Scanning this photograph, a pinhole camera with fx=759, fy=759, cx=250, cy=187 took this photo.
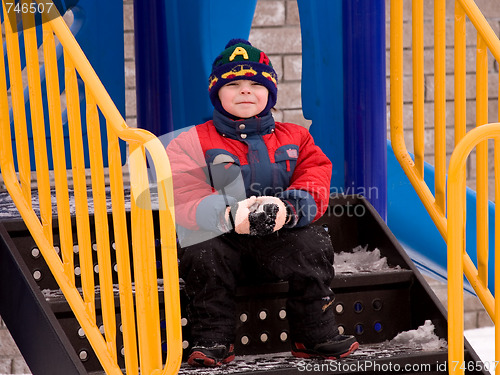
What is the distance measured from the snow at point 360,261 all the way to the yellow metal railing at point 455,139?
18 cm

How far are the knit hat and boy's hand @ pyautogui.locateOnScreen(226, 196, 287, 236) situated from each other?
10.7 inches

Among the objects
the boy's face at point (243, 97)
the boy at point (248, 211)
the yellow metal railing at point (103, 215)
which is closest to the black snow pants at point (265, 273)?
the boy at point (248, 211)

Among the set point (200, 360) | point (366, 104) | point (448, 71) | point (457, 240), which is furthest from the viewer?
point (448, 71)

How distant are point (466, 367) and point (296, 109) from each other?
2.23 meters

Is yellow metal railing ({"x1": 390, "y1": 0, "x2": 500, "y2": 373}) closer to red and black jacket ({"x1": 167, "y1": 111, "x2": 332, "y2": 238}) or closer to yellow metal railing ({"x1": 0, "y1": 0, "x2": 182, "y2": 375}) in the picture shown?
red and black jacket ({"x1": 167, "y1": 111, "x2": 332, "y2": 238})

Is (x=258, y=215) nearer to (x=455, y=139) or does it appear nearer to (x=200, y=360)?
(x=200, y=360)

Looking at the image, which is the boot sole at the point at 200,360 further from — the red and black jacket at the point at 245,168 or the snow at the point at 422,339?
the snow at the point at 422,339

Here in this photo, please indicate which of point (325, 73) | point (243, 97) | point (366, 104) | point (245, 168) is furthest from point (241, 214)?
point (325, 73)

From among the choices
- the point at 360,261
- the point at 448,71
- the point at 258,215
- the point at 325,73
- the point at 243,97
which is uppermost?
the point at 448,71

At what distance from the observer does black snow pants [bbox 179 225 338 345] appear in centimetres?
166

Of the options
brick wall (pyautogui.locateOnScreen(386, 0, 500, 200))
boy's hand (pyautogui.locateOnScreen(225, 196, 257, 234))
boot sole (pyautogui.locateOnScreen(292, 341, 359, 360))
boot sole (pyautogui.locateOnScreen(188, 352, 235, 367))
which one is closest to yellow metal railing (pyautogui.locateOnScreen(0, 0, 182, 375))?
boot sole (pyautogui.locateOnScreen(188, 352, 235, 367))

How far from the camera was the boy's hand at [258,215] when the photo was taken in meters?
1.67

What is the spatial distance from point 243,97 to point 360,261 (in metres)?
0.56

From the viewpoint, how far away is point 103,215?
1517mm
